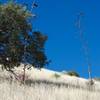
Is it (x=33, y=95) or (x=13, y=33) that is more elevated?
(x=13, y=33)

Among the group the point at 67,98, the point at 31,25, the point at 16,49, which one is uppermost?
the point at 31,25

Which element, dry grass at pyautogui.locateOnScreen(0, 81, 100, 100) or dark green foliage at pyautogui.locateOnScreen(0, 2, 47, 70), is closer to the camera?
dry grass at pyautogui.locateOnScreen(0, 81, 100, 100)

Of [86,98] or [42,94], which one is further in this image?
[86,98]

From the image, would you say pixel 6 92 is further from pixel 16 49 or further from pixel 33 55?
pixel 33 55

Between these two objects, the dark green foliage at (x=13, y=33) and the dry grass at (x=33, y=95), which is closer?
the dry grass at (x=33, y=95)

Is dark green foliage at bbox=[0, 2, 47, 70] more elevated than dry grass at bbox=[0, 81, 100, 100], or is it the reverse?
dark green foliage at bbox=[0, 2, 47, 70]

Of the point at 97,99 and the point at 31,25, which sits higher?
the point at 31,25

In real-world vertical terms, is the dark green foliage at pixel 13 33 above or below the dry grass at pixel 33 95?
above

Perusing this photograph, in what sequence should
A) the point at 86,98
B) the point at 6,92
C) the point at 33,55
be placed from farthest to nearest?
the point at 33,55
the point at 86,98
the point at 6,92

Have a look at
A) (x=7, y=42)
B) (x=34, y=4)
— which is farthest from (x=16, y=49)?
(x=34, y=4)

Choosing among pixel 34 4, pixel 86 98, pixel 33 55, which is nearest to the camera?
pixel 86 98

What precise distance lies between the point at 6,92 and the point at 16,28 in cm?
1720

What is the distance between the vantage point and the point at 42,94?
13.5 meters

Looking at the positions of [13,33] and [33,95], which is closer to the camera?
[33,95]
